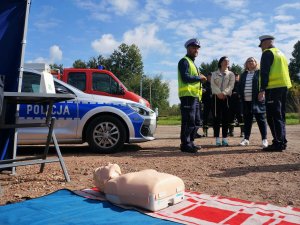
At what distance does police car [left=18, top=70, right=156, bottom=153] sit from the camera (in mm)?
7148

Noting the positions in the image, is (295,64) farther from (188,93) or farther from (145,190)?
(145,190)

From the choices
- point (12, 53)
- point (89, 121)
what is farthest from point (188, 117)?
point (12, 53)

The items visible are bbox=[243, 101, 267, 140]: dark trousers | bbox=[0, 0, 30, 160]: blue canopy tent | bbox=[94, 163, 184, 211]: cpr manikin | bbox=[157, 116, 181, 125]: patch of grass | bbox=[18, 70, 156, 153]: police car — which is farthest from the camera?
bbox=[157, 116, 181, 125]: patch of grass

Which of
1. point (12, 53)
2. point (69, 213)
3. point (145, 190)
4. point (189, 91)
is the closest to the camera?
point (69, 213)

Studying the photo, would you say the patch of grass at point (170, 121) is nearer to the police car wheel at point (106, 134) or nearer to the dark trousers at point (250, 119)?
the dark trousers at point (250, 119)

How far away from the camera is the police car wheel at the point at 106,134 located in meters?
7.27

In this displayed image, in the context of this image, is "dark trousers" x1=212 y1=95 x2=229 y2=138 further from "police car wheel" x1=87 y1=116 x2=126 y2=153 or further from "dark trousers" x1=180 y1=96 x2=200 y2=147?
"police car wheel" x1=87 y1=116 x2=126 y2=153

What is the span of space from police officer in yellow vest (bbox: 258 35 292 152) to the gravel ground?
44 cm

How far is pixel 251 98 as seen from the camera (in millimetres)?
8086

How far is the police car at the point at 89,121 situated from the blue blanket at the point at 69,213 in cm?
356

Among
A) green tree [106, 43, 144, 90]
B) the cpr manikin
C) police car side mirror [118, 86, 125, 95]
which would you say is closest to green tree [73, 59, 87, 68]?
green tree [106, 43, 144, 90]

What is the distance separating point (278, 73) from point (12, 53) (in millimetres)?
4616

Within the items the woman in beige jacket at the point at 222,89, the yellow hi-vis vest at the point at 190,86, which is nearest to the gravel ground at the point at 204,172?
the woman in beige jacket at the point at 222,89

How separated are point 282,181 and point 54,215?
295cm
